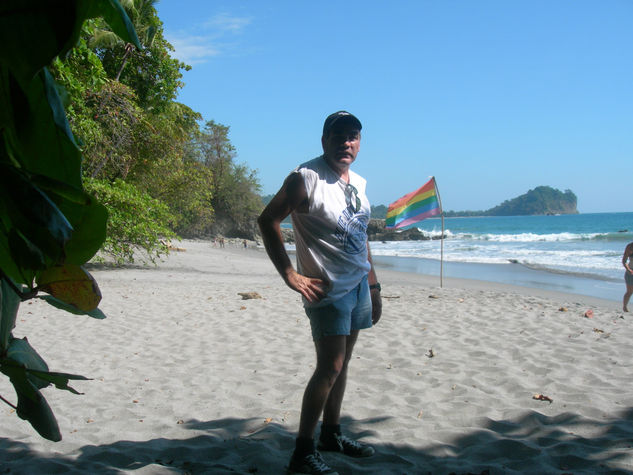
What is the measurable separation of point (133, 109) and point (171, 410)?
1015cm

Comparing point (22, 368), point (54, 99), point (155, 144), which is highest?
point (155, 144)

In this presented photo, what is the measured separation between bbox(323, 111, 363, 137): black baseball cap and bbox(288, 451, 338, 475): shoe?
5.21 feet

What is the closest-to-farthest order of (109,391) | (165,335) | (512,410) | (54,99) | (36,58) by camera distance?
(36,58), (54,99), (512,410), (109,391), (165,335)

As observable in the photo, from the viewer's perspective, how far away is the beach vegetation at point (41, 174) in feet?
1.66

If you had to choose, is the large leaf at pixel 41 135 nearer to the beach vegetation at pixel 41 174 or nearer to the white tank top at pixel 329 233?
the beach vegetation at pixel 41 174

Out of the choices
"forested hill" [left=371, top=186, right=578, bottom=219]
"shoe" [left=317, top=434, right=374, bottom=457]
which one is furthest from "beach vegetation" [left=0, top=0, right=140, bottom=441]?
"forested hill" [left=371, top=186, right=578, bottom=219]

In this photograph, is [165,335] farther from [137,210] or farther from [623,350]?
[137,210]

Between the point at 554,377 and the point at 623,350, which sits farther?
the point at 623,350

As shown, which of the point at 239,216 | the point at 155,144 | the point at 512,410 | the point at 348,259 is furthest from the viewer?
the point at 239,216

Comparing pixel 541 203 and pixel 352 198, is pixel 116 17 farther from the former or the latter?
pixel 541 203

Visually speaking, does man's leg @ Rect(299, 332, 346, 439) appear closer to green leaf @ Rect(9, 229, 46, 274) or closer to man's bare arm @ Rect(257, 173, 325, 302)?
man's bare arm @ Rect(257, 173, 325, 302)

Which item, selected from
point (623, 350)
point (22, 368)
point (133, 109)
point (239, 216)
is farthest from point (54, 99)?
point (239, 216)

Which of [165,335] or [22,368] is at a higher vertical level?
[22,368]

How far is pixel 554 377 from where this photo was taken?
457 centimetres
